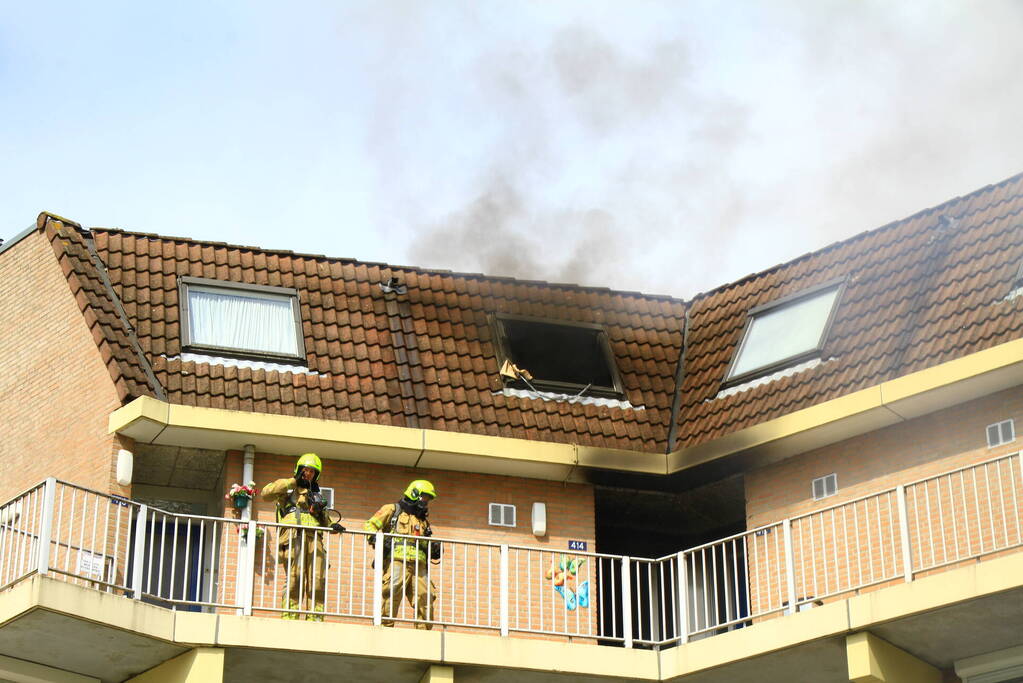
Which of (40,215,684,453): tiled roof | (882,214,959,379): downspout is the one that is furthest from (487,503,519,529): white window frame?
(882,214,959,379): downspout

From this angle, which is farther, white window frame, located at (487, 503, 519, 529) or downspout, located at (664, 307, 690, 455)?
downspout, located at (664, 307, 690, 455)

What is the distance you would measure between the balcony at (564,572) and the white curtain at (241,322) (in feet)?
7.36

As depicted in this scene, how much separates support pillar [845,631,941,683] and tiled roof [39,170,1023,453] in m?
3.41

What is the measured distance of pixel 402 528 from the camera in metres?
19.5

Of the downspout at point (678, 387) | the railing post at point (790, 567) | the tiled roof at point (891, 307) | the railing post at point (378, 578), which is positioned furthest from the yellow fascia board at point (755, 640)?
the downspout at point (678, 387)

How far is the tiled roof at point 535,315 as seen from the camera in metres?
21.1

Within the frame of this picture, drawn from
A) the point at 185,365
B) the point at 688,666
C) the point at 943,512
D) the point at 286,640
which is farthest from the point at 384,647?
the point at 943,512

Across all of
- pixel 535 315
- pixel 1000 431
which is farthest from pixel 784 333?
pixel 1000 431

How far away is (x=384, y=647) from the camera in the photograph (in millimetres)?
18734

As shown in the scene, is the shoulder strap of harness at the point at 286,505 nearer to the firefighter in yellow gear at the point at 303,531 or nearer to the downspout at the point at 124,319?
the firefighter in yellow gear at the point at 303,531

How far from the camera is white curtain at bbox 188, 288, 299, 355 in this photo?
72.9ft

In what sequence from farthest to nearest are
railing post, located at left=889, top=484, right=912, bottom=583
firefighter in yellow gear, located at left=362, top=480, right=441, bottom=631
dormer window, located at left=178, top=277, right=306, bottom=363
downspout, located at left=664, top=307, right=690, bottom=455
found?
downspout, located at left=664, top=307, right=690, bottom=455, dormer window, located at left=178, top=277, right=306, bottom=363, firefighter in yellow gear, located at left=362, top=480, right=441, bottom=631, railing post, located at left=889, top=484, right=912, bottom=583

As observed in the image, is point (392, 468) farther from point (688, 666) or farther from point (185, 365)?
point (688, 666)

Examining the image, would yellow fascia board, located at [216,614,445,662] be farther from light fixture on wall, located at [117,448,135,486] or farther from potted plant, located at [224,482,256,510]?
light fixture on wall, located at [117,448,135,486]
